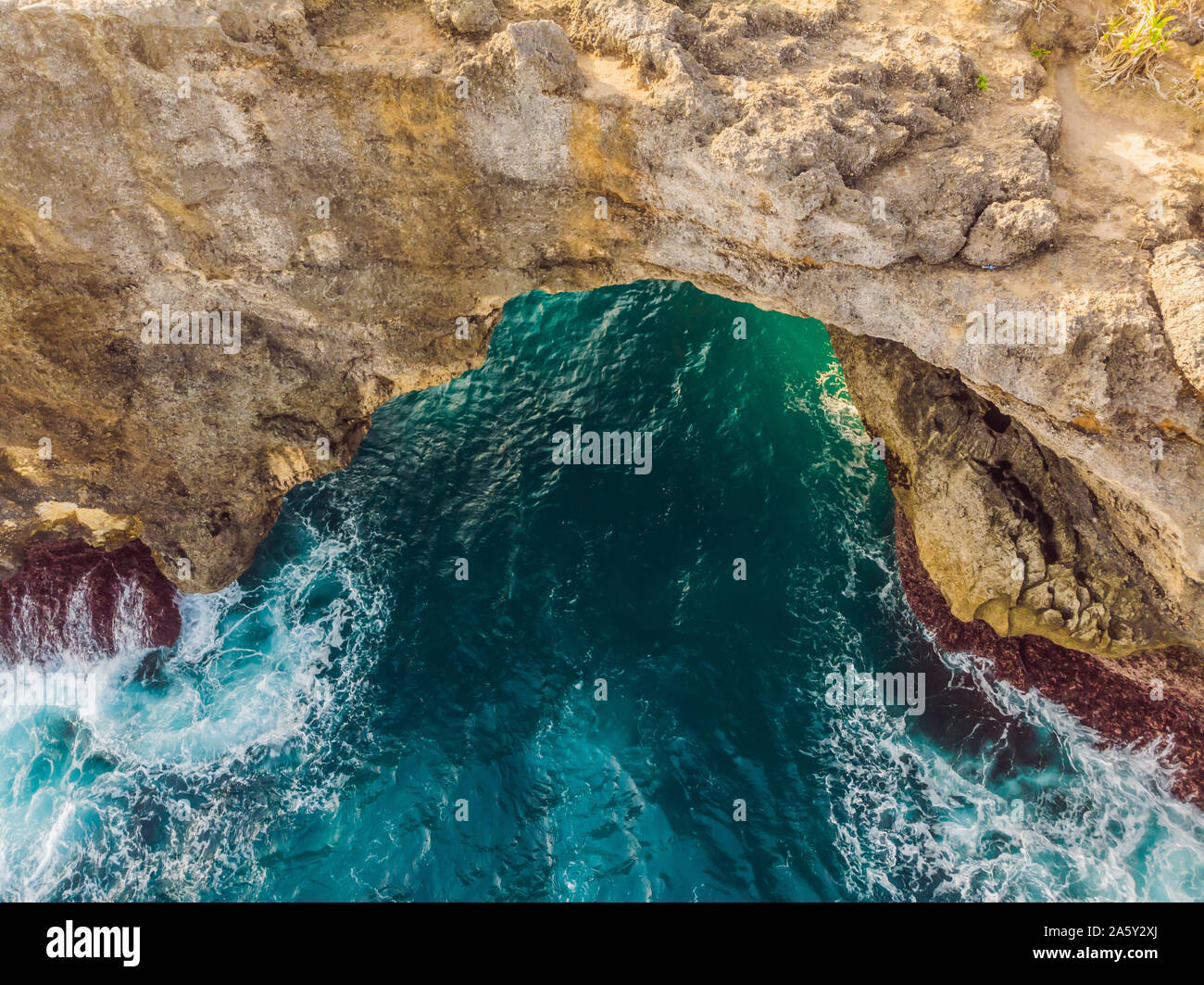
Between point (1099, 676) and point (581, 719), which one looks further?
point (581, 719)

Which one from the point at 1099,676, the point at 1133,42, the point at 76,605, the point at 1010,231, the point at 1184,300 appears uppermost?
the point at 1133,42

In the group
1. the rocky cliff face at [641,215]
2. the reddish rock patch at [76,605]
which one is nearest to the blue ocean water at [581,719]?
the reddish rock patch at [76,605]

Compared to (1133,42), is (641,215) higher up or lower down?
lower down

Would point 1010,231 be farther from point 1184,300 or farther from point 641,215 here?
point 641,215

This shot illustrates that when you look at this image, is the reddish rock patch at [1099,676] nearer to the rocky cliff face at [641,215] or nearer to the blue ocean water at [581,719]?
the blue ocean water at [581,719]

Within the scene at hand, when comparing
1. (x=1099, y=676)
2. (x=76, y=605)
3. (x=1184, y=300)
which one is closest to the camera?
(x=1184, y=300)

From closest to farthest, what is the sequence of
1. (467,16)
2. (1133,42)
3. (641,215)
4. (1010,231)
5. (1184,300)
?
(1184,300) → (1010,231) → (467,16) → (1133,42) → (641,215)

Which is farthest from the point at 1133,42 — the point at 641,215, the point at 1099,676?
the point at 1099,676
